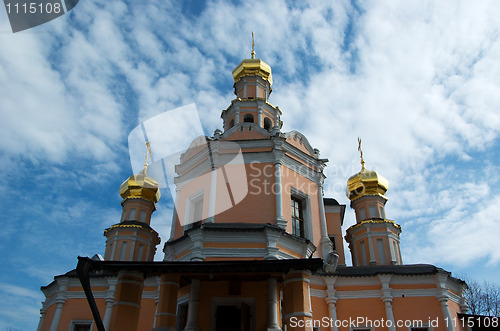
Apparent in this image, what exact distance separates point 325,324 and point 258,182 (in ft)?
20.4

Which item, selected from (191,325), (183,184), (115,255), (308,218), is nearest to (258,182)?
(308,218)

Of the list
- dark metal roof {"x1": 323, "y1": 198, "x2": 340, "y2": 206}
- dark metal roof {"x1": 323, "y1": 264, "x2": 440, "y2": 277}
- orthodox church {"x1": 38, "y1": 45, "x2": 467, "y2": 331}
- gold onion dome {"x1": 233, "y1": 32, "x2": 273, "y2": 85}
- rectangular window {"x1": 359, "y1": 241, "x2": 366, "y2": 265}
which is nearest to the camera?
orthodox church {"x1": 38, "y1": 45, "x2": 467, "y2": 331}

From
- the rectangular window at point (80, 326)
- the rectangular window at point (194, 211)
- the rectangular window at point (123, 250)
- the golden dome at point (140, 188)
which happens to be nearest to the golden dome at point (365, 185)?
the rectangular window at point (194, 211)

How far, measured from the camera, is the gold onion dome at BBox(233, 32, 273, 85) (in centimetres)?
2048

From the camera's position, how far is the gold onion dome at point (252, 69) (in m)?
20.5

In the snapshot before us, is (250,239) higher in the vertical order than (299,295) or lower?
higher

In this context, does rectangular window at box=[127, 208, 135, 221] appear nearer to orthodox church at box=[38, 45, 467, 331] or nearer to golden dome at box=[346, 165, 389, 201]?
orthodox church at box=[38, 45, 467, 331]

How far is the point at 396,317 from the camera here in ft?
49.8

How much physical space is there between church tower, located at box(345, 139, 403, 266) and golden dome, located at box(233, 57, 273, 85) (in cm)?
916

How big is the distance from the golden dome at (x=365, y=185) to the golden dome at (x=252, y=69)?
8.89 meters

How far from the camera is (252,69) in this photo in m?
20.5

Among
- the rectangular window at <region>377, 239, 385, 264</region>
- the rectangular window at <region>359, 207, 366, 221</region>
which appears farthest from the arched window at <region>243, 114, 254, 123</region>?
the rectangular window at <region>377, 239, 385, 264</region>

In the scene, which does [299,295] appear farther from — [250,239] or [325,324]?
[325,324]

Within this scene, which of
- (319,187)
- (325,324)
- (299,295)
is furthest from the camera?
(319,187)
